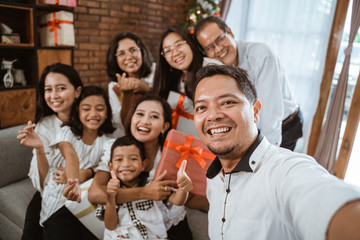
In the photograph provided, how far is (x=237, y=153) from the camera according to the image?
1071mm

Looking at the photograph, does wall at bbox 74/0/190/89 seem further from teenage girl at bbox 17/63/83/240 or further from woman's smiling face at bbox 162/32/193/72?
woman's smiling face at bbox 162/32/193/72

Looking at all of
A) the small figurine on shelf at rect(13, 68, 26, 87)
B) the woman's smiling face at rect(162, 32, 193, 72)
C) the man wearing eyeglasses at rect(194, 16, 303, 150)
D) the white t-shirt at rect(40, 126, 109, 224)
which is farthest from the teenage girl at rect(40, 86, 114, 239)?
the small figurine on shelf at rect(13, 68, 26, 87)

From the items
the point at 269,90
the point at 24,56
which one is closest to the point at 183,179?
the point at 269,90

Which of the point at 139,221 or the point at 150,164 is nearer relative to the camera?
the point at 139,221

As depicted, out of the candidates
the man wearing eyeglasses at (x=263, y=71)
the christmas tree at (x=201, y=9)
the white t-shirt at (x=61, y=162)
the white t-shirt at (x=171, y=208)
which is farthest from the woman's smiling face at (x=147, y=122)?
the christmas tree at (x=201, y=9)

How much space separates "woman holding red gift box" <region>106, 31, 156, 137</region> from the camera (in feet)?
7.52

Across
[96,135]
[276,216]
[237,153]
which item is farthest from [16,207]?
[276,216]

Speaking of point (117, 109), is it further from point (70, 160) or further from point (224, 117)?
point (224, 117)

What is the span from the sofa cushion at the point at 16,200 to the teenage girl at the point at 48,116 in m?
0.14

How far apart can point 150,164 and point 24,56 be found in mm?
2351

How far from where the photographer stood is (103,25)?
4195 mm

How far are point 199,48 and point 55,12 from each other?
190cm

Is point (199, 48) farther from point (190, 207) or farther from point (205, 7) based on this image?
point (205, 7)

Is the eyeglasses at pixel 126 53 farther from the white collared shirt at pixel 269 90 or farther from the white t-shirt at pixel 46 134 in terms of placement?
the white collared shirt at pixel 269 90
